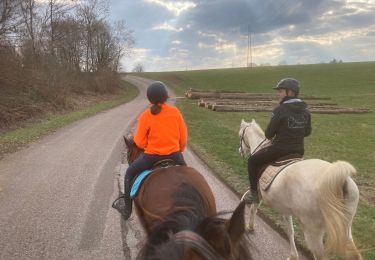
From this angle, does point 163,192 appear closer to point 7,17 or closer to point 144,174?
point 144,174

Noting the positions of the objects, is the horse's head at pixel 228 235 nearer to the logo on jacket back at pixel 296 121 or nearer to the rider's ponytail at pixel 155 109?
the rider's ponytail at pixel 155 109

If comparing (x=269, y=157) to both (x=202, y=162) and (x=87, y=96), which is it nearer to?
(x=202, y=162)

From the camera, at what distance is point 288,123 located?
19.0 ft

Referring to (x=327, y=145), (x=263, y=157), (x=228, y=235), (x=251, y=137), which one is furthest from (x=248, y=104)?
(x=228, y=235)

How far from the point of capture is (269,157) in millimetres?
6086

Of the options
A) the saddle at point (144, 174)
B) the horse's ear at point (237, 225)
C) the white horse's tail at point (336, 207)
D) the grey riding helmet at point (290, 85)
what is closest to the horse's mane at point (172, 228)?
the horse's ear at point (237, 225)

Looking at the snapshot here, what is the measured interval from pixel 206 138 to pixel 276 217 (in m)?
9.49

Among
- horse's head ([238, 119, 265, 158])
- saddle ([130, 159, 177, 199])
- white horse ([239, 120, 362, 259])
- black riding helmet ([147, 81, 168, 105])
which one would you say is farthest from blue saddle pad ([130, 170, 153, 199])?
horse's head ([238, 119, 265, 158])

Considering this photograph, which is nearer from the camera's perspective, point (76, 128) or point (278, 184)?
point (278, 184)

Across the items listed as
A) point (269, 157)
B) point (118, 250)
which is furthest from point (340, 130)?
point (118, 250)

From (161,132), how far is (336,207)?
2262 millimetres

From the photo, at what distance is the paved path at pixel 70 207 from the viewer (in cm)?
606

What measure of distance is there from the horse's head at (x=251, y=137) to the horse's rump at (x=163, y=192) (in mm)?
3016

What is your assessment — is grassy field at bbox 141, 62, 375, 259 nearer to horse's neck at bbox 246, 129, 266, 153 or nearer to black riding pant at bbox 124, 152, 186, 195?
horse's neck at bbox 246, 129, 266, 153
